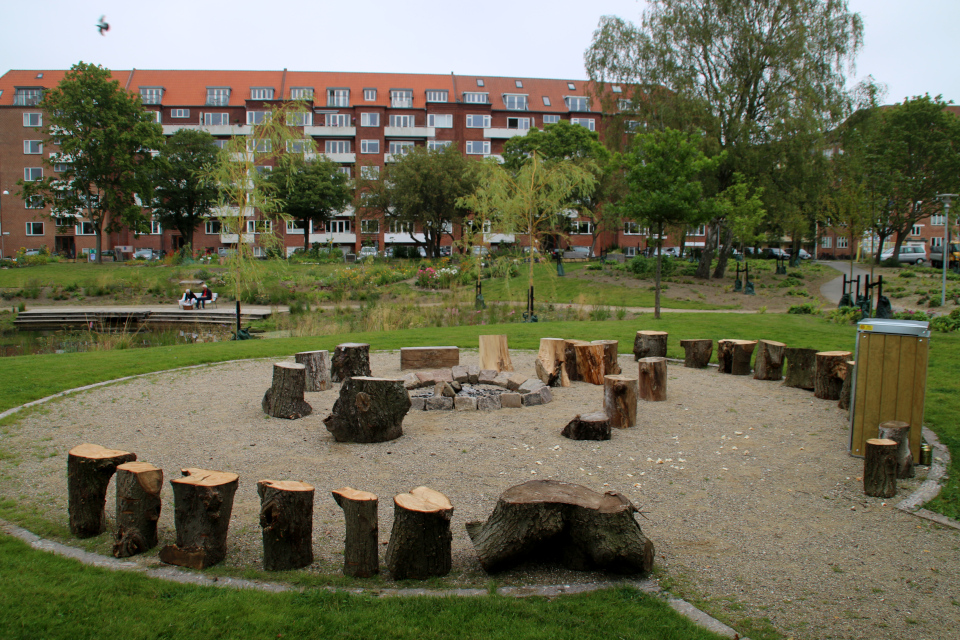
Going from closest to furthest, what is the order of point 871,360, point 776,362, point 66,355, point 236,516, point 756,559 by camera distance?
point 756,559
point 236,516
point 871,360
point 776,362
point 66,355

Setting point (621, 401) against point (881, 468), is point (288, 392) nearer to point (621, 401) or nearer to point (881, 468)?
point (621, 401)

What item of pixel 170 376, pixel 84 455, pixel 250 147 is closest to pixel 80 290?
pixel 250 147

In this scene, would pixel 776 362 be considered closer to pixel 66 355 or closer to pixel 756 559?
pixel 756 559

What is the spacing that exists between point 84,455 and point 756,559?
4.52 metres

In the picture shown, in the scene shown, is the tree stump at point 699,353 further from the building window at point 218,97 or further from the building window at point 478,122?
the building window at point 218,97

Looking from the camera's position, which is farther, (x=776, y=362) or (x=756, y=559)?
(x=776, y=362)

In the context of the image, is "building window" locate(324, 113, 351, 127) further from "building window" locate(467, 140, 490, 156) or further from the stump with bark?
the stump with bark

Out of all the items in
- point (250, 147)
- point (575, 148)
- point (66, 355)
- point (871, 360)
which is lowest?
point (66, 355)

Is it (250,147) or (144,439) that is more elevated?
(250,147)

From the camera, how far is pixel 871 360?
610cm

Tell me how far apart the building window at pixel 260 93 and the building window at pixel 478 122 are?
66.1 feet

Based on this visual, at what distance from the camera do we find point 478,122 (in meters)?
65.7

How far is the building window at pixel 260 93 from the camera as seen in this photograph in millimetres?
64812

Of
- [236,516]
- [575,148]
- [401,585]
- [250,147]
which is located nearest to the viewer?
[401,585]
